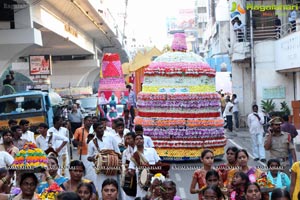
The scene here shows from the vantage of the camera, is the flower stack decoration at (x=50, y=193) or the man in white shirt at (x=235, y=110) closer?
the flower stack decoration at (x=50, y=193)

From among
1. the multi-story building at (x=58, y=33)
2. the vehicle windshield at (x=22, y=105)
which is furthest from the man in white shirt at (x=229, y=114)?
the vehicle windshield at (x=22, y=105)

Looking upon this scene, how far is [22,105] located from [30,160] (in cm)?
1484

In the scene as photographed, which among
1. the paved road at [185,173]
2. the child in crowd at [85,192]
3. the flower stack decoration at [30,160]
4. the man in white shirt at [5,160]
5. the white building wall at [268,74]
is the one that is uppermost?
the white building wall at [268,74]

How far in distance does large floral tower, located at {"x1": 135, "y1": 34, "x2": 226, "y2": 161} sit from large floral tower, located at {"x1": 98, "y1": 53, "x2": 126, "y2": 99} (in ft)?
36.4

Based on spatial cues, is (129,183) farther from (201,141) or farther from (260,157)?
(260,157)

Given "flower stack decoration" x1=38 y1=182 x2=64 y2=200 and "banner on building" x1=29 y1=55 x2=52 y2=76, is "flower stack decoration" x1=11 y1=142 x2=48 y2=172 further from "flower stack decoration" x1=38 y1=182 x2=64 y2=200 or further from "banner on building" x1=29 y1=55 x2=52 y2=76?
"banner on building" x1=29 y1=55 x2=52 y2=76

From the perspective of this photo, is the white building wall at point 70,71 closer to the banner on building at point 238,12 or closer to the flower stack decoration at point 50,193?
the banner on building at point 238,12

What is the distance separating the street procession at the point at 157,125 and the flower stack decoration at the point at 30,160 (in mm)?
16

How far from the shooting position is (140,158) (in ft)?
30.1

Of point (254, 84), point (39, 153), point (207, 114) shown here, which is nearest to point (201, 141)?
point (207, 114)

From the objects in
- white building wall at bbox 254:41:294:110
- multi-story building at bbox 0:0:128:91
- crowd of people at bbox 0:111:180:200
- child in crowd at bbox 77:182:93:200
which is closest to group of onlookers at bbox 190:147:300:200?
crowd of people at bbox 0:111:180:200

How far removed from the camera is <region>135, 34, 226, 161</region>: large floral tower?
54.3 feet

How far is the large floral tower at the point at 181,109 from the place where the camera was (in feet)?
54.3

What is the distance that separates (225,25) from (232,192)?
3920cm
